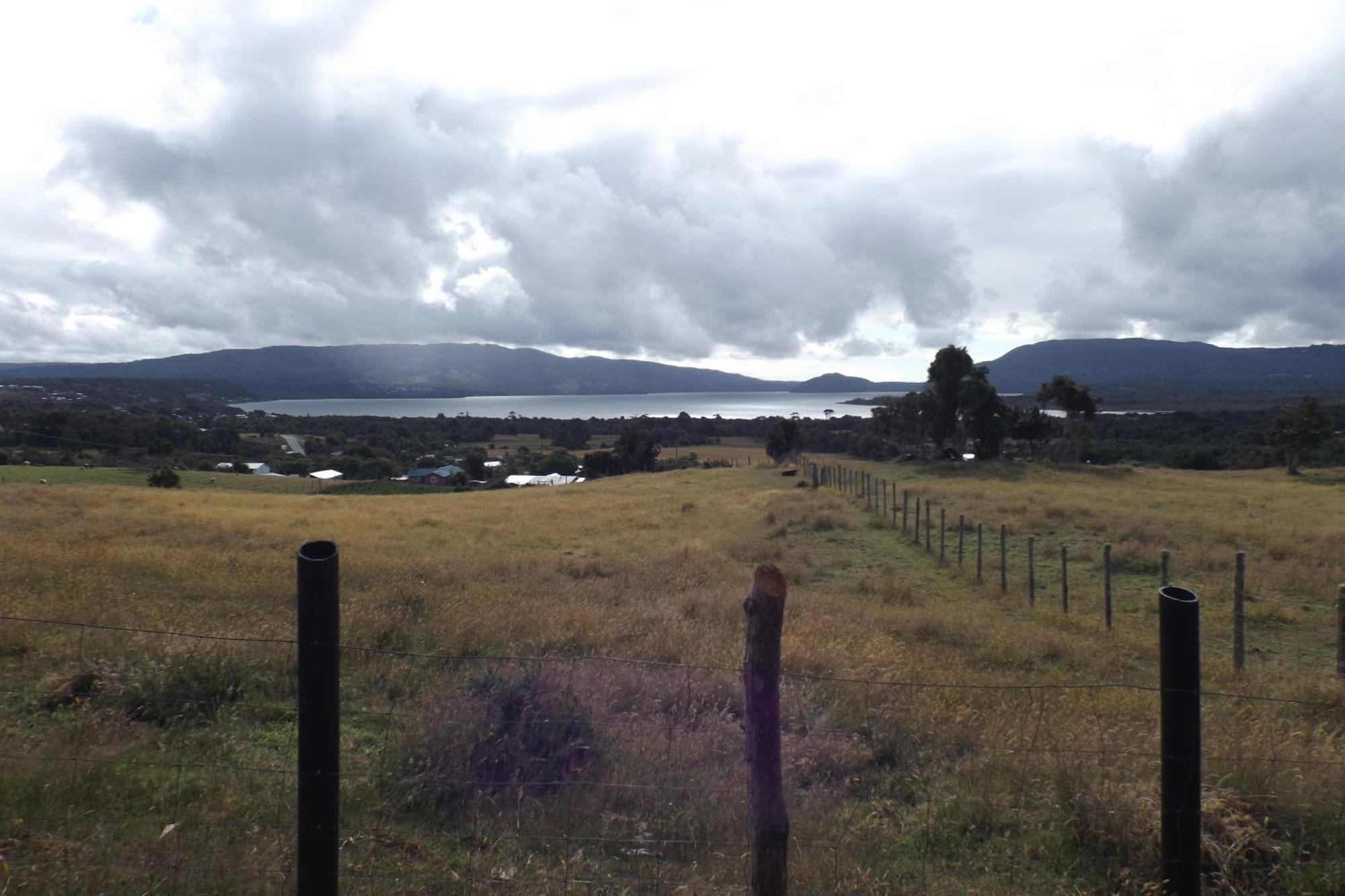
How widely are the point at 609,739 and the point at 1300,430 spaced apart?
190 feet

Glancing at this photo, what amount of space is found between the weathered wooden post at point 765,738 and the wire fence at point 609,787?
0.49 m

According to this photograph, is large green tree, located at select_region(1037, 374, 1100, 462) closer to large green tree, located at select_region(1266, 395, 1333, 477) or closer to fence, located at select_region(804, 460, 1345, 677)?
large green tree, located at select_region(1266, 395, 1333, 477)

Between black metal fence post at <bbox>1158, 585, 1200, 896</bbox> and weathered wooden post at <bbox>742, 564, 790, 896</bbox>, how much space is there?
75.9 inches

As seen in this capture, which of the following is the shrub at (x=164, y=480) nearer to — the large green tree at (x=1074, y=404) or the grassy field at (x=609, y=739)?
the grassy field at (x=609, y=739)

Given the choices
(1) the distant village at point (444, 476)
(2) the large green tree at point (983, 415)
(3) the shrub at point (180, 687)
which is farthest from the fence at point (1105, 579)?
(1) the distant village at point (444, 476)

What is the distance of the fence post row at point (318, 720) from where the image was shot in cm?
369

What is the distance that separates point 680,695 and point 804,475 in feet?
147

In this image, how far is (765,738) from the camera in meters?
3.87

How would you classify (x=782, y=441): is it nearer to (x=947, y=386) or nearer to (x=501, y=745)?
(x=947, y=386)

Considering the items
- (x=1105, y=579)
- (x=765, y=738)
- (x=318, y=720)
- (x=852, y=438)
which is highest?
(x=318, y=720)

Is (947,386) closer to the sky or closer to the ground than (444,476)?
closer to the sky

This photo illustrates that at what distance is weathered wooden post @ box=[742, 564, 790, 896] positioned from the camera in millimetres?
3865

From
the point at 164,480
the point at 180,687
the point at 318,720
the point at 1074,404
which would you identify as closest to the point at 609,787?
the point at 318,720

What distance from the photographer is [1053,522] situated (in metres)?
25.4
